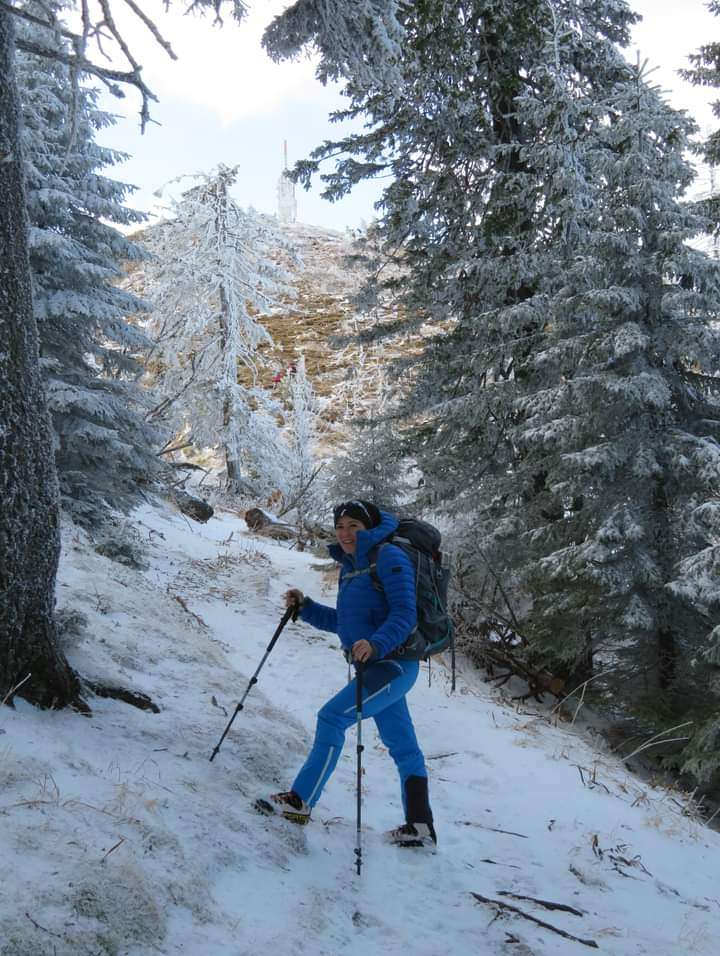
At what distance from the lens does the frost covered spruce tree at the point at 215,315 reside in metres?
25.8

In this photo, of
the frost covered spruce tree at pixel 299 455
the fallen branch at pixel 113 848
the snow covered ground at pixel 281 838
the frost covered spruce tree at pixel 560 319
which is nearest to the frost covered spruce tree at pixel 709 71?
the frost covered spruce tree at pixel 560 319

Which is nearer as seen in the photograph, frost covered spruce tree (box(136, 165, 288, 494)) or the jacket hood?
the jacket hood

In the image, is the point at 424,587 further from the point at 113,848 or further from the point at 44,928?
the point at 44,928

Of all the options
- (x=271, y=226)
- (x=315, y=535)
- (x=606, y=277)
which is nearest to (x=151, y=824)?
(x=606, y=277)

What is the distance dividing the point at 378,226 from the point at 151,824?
11554 millimetres

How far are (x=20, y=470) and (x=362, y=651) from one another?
2.15 m

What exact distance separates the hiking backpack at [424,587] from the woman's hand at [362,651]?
12.5 inches

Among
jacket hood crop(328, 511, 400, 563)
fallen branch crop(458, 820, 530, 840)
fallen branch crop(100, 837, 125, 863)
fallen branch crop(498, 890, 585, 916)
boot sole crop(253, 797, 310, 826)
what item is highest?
jacket hood crop(328, 511, 400, 563)

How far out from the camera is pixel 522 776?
5598 mm

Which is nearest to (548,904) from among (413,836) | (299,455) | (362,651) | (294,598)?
(413,836)

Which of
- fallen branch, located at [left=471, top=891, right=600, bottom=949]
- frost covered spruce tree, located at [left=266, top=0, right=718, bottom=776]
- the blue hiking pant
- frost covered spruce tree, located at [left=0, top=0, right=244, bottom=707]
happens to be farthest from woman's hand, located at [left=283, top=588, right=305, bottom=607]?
frost covered spruce tree, located at [left=266, top=0, right=718, bottom=776]

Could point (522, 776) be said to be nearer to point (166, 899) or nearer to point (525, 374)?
point (166, 899)

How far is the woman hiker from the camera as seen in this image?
3.85 m

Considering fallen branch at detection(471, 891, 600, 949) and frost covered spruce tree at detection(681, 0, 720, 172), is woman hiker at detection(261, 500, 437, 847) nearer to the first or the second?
fallen branch at detection(471, 891, 600, 949)
